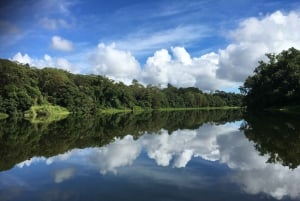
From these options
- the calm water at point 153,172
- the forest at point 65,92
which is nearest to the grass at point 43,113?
the forest at point 65,92

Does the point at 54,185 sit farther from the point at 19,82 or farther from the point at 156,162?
the point at 19,82

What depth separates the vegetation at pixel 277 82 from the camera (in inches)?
3115

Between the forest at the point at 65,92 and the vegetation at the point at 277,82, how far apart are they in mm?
46091

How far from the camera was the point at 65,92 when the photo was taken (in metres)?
102

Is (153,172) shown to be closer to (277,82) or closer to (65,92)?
(277,82)

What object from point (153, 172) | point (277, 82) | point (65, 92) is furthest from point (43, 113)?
point (153, 172)

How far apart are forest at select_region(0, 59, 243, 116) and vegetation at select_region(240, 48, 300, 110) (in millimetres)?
46091

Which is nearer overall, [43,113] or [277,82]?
[43,113]

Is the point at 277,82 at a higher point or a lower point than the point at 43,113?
higher

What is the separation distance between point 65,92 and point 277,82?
5404 centimetres

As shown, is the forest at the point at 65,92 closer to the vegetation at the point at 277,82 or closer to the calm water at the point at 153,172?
the vegetation at the point at 277,82

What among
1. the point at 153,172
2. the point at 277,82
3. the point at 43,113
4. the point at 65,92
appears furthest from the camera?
the point at 65,92

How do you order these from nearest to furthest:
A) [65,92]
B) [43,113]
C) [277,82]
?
[43,113] → [277,82] → [65,92]

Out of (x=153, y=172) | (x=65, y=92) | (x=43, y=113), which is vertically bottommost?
(x=153, y=172)
